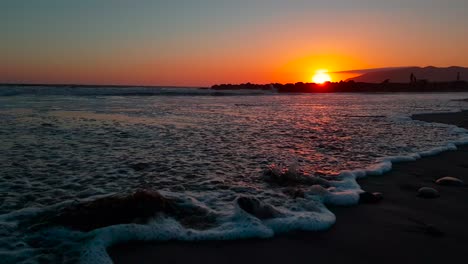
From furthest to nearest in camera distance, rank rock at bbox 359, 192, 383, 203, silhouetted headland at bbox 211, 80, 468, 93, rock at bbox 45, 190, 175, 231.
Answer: silhouetted headland at bbox 211, 80, 468, 93, rock at bbox 359, 192, 383, 203, rock at bbox 45, 190, 175, 231

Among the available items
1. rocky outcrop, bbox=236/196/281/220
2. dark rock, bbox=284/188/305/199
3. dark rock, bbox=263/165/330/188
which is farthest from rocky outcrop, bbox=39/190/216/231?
dark rock, bbox=263/165/330/188

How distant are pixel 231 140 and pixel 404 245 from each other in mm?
5689

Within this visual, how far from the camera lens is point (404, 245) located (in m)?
3.66

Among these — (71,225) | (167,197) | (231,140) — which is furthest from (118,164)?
(231,140)

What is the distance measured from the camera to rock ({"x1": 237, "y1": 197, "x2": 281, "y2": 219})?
4305 mm

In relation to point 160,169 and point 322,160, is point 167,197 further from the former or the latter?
point 322,160

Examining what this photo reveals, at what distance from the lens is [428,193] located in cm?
522

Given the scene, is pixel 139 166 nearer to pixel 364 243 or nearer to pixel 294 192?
pixel 294 192

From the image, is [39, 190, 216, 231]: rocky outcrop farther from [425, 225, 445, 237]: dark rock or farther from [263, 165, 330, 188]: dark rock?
[425, 225, 445, 237]: dark rock

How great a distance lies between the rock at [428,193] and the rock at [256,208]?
2.24 metres

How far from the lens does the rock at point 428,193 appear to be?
17.0 ft

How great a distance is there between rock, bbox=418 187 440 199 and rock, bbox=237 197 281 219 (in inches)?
88.2

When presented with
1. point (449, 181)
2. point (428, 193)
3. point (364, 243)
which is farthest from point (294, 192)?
point (449, 181)

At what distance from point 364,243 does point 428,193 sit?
2.05 meters
